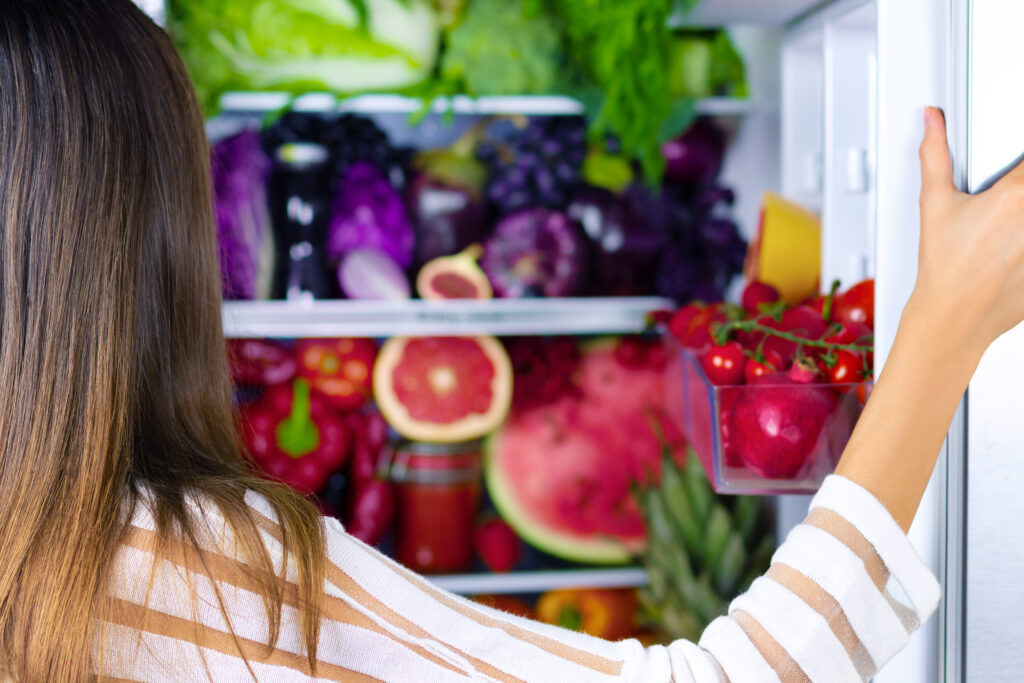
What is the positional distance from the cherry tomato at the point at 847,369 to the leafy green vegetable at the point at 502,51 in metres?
0.79

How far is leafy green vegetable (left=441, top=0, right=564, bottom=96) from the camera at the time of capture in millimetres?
1359

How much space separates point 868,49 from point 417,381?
0.87 m

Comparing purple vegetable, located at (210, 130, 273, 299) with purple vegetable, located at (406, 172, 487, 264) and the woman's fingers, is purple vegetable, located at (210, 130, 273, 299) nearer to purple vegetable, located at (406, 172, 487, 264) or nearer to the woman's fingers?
purple vegetable, located at (406, 172, 487, 264)

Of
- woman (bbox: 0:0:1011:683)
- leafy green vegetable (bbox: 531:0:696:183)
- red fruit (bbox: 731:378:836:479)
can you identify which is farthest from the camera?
leafy green vegetable (bbox: 531:0:696:183)

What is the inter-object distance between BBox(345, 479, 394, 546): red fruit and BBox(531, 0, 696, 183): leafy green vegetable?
715 mm

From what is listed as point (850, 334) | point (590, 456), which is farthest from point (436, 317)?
point (850, 334)

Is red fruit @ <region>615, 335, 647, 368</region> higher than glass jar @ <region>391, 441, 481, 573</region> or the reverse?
higher

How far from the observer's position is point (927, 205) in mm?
627

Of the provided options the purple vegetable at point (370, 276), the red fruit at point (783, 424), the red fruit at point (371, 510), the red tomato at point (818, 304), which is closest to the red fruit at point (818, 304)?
the red tomato at point (818, 304)

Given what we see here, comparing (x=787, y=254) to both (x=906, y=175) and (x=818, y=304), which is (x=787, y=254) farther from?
(x=906, y=175)

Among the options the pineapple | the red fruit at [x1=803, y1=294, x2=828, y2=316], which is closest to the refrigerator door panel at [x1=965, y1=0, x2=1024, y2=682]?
the red fruit at [x1=803, y1=294, x2=828, y2=316]

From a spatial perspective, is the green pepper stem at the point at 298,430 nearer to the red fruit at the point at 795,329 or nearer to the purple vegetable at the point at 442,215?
the purple vegetable at the point at 442,215

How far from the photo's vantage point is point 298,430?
58.5 inches

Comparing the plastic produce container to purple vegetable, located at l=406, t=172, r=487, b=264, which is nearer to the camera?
the plastic produce container
